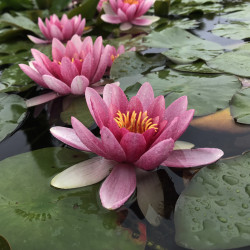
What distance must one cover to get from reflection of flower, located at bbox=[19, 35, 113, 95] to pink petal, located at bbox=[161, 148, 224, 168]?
2.08ft

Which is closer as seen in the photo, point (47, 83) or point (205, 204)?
point (205, 204)

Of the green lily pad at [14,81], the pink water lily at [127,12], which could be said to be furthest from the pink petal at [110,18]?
the green lily pad at [14,81]

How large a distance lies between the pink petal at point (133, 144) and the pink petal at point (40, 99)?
2.47 ft

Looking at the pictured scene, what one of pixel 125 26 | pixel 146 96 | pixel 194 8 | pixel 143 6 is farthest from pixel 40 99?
pixel 194 8

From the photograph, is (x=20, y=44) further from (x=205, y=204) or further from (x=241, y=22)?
(x=205, y=204)

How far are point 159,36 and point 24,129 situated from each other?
1.23m

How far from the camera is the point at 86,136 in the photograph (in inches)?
36.0

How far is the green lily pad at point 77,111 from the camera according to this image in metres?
1.29

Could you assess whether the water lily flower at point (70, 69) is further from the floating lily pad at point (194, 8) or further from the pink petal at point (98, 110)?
the floating lily pad at point (194, 8)

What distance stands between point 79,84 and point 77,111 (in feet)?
0.46

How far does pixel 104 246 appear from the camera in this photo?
0.75m

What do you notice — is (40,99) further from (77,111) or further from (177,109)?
(177,109)

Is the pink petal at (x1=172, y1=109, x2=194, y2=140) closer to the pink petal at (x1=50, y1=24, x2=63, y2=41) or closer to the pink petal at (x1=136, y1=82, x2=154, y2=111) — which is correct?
the pink petal at (x1=136, y1=82, x2=154, y2=111)

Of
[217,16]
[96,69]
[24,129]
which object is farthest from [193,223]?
[217,16]
